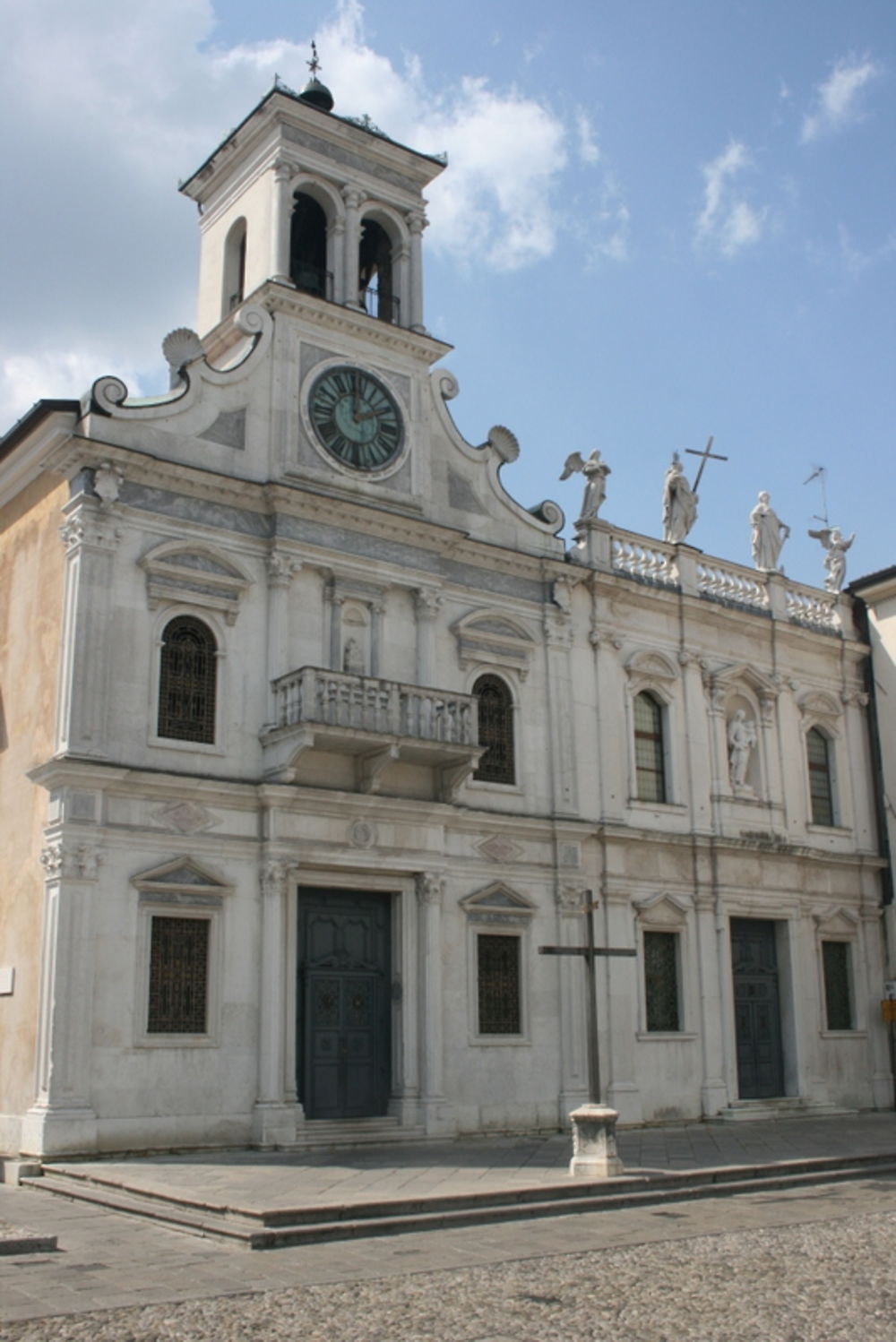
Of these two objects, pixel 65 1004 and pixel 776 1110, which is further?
pixel 776 1110

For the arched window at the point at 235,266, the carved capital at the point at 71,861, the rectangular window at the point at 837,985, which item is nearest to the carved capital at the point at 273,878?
the carved capital at the point at 71,861

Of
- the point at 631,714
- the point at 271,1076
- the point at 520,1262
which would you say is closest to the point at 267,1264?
the point at 520,1262

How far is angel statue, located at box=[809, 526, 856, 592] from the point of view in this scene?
3269 cm

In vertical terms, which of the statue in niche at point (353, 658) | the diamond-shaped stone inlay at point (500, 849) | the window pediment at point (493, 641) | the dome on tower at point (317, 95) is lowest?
the diamond-shaped stone inlay at point (500, 849)

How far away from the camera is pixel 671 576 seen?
29062mm

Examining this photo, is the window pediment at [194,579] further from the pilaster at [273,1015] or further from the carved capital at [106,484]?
the pilaster at [273,1015]

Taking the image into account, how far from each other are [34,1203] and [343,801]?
8028 mm

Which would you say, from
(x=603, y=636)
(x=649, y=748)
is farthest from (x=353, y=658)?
(x=649, y=748)

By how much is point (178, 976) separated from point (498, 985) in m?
6.16

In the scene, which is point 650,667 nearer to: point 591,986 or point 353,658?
point 353,658

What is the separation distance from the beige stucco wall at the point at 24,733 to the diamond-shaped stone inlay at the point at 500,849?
304 inches

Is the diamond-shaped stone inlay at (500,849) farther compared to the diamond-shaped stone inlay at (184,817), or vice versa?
the diamond-shaped stone inlay at (500,849)

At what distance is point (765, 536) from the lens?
31516mm

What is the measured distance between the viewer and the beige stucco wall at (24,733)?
19750 mm
